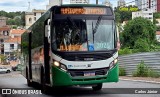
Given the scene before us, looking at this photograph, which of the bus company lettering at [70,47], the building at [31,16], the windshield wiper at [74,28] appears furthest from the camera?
the building at [31,16]

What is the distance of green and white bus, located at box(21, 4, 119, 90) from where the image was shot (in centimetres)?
1437

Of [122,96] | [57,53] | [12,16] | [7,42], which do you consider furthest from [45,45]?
[12,16]

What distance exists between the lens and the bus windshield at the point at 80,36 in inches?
574

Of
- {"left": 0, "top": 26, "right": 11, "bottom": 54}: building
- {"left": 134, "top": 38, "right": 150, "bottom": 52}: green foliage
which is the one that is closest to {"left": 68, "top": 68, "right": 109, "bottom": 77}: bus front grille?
{"left": 134, "top": 38, "right": 150, "bottom": 52}: green foliage

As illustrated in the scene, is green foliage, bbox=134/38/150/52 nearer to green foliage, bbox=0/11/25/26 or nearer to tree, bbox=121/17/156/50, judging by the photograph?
tree, bbox=121/17/156/50

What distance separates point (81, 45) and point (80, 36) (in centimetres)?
32

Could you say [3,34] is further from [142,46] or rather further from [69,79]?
[69,79]

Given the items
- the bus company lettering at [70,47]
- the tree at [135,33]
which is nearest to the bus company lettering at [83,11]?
the bus company lettering at [70,47]

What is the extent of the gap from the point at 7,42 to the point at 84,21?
107696 mm

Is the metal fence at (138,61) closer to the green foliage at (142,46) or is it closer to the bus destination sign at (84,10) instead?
the bus destination sign at (84,10)

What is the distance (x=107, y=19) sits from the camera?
49.7ft

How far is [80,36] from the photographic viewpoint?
14656 mm

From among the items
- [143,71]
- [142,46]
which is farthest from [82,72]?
[142,46]

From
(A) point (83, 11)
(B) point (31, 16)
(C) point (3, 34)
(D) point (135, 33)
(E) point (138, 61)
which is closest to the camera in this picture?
(A) point (83, 11)
